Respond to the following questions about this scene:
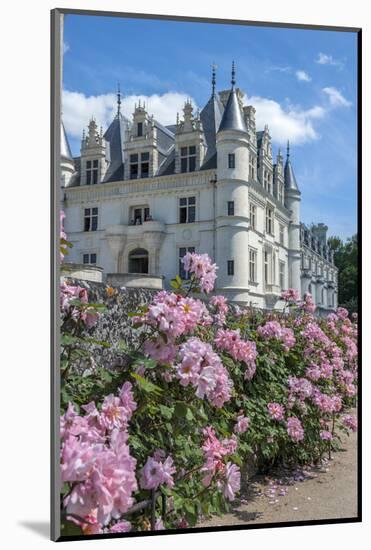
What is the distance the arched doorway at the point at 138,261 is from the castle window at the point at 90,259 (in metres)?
0.17

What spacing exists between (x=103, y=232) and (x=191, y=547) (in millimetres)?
1369

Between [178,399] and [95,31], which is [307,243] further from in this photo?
[95,31]

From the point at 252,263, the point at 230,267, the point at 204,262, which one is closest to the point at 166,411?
the point at 204,262

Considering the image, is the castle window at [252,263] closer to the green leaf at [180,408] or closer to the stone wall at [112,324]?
the stone wall at [112,324]

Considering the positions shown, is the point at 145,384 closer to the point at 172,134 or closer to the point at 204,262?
the point at 204,262

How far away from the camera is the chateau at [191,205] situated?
266 centimetres

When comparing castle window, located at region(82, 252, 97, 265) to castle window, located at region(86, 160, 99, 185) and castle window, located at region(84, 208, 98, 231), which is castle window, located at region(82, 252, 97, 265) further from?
castle window, located at region(86, 160, 99, 185)

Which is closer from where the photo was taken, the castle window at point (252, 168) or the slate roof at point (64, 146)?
the slate roof at point (64, 146)

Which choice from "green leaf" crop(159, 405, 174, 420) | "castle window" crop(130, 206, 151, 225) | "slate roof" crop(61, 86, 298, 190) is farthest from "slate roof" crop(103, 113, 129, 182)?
"green leaf" crop(159, 405, 174, 420)

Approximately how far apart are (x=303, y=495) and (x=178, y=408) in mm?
1175

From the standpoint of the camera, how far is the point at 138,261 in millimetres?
2764

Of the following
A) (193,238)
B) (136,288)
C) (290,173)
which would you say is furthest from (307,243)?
(136,288)

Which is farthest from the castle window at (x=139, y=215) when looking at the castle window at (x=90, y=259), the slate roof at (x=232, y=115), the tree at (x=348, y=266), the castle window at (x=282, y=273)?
the tree at (x=348, y=266)

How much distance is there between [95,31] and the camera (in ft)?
8.73
